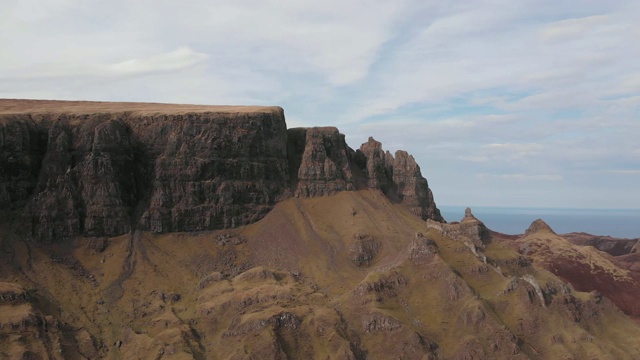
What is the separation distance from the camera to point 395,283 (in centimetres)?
14100

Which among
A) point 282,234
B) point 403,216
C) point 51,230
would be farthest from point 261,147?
point 51,230

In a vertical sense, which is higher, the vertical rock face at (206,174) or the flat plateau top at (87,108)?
the flat plateau top at (87,108)

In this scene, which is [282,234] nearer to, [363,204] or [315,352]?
[363,204]

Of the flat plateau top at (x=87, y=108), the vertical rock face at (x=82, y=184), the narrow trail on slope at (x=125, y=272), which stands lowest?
the narrow trail on slope at (x=125, y=272)

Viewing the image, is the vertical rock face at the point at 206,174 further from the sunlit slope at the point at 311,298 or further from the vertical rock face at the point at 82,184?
the vertical rock face at the point at 82,184

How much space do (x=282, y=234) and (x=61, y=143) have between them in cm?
6311

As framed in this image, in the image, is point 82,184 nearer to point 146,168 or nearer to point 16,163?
point 16,163

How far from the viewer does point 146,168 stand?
579 feet

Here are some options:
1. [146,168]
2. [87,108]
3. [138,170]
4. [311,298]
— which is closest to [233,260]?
[311,298]

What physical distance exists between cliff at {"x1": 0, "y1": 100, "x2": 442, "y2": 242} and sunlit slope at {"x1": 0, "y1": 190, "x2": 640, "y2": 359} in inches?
249

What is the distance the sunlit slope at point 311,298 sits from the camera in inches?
5039

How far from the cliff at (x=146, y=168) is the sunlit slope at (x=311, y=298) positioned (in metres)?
6.34

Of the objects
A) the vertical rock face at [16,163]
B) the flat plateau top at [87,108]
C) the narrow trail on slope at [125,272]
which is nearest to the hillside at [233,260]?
the vertical rock face at [16,163]

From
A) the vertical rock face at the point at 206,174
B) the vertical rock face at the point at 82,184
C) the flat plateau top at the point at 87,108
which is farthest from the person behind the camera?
the flat plateau top at the point at 87,108
